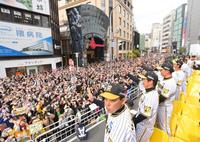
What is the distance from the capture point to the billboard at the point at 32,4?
664 inches

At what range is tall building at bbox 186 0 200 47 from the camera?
56.9 meters

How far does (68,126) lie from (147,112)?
3.32m

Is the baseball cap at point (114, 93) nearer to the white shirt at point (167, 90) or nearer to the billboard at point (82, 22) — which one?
the white shirt at point (167, 90)

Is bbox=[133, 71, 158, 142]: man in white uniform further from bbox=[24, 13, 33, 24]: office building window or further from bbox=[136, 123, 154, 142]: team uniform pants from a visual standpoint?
bbox=[24, 13, 33, 24]: office building window

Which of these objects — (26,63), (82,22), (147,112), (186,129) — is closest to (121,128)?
(147,112)

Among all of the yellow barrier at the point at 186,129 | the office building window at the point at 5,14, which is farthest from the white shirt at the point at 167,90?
the office building window at the point at 5,14

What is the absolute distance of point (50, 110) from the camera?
5.90 metres

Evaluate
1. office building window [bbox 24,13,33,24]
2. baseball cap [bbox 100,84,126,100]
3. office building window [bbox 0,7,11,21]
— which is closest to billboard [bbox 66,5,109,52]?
office building window [bbox 24,13,33,24]

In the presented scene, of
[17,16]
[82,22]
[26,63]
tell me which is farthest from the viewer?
[82,22]

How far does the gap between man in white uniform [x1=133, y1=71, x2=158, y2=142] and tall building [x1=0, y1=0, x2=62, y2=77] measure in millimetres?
16994

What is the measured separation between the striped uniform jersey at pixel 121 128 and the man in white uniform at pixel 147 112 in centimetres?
71

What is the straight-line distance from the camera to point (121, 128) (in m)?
1.98

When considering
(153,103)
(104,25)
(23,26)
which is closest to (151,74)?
(153,103)

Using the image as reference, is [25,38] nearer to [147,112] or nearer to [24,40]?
[24,40]
